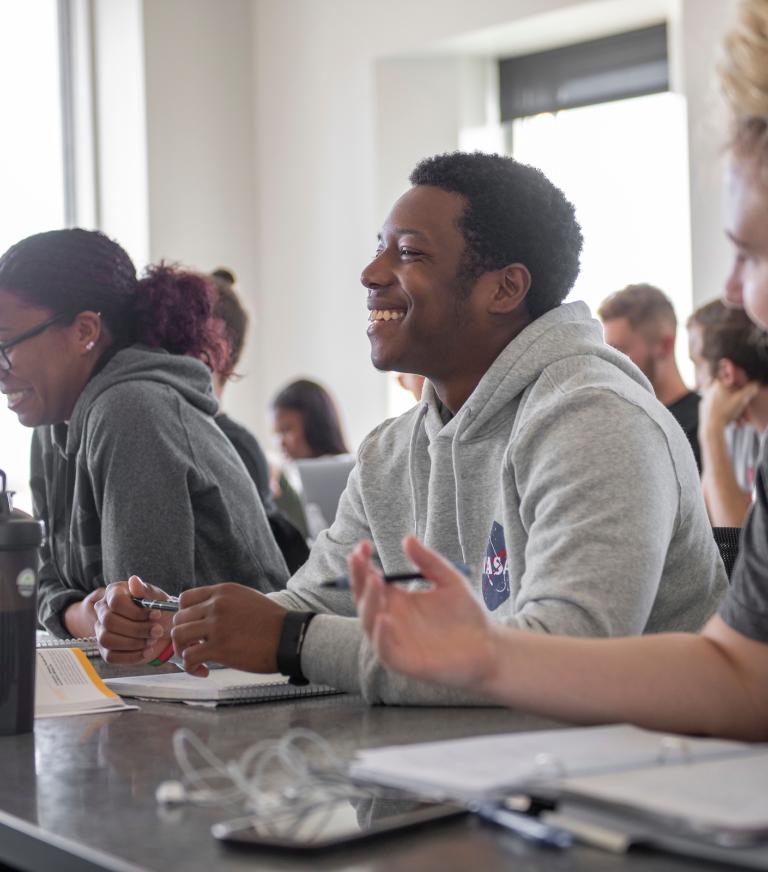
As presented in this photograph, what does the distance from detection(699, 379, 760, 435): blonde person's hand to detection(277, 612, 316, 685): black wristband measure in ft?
7.42

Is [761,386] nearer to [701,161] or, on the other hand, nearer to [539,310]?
[701,161]

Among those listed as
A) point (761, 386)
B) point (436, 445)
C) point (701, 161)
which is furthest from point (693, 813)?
point (701, 161)

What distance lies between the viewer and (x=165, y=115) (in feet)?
17.9

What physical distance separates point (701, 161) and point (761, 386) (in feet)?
3.79

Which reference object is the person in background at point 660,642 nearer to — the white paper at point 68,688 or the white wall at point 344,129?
the white paper at point 68,688

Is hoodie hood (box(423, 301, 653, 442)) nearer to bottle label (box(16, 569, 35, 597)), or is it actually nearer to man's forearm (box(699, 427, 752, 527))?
bottle label (box(16, 569, 35, 597))

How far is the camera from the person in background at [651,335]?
12.9ft

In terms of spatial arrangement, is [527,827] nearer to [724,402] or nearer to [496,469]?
[496,469]

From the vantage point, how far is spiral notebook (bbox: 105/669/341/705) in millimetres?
1429

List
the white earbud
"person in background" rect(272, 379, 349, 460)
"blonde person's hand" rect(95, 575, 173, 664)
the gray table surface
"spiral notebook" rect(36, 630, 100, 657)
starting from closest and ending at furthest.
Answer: the gray table surface < the white earbud < "blonde person's hand" rect(95, 575, 173, 664) < "spiral notebook" rect(36, 630, 100, 657) < "person in background" rect(272, 379, 349, 460)

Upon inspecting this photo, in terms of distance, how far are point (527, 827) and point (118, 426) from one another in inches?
58.1

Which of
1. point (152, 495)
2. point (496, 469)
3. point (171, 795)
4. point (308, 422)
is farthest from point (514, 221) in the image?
point (308, 422)

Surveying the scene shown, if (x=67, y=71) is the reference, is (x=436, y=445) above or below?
below

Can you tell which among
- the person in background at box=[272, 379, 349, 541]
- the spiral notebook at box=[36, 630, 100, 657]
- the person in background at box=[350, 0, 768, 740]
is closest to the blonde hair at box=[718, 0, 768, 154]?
the person in background at box=[350, 0, 768, 740]
